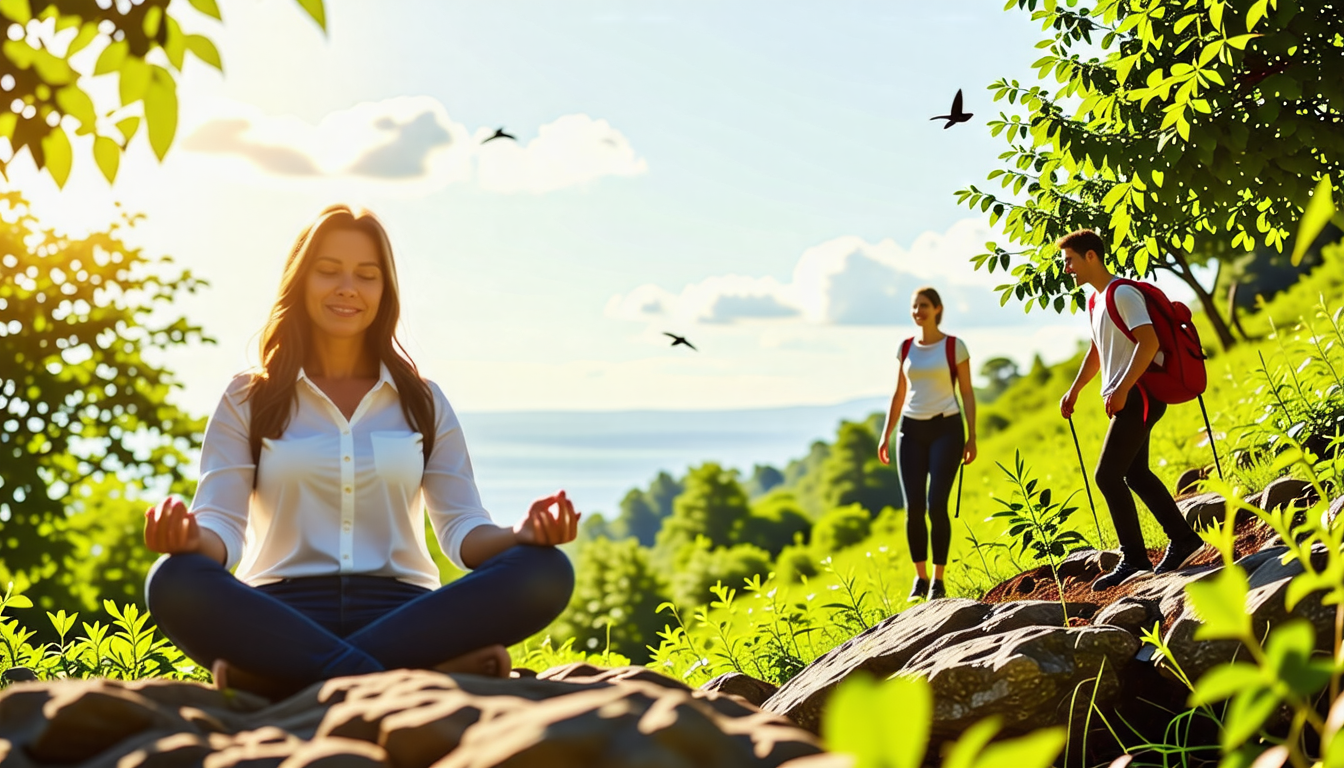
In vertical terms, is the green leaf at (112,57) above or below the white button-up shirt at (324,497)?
above

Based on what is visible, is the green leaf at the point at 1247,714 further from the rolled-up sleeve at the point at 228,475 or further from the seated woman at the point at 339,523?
the rolled-up sleeve at the point at 228,475

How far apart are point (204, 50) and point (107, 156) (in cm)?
32

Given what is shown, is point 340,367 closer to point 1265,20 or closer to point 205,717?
point 205,717

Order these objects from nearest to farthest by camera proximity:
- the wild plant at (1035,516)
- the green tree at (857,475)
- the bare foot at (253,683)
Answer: the bare foot at (253,683), the wild plant at (1035,516), the green tree at (857,475)

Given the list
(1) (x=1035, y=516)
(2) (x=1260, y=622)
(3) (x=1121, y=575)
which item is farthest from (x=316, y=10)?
(3) (x=1121, y=575)

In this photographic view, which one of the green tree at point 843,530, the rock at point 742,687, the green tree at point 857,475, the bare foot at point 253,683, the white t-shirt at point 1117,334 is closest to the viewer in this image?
the bare foot at point 253,683

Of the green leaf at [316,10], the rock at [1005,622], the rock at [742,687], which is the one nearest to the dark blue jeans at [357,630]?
the green leaf at [316,10]

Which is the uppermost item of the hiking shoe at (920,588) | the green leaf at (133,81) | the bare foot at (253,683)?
the green leaf at (133,81)

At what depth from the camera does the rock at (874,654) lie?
5.23m

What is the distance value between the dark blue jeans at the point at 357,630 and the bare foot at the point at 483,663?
0.03m

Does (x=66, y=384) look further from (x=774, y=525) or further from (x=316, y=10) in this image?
(x=774, y=525)

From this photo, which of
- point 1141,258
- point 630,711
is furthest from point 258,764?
point 1141,258

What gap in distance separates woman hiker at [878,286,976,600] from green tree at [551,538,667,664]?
29.4 metres

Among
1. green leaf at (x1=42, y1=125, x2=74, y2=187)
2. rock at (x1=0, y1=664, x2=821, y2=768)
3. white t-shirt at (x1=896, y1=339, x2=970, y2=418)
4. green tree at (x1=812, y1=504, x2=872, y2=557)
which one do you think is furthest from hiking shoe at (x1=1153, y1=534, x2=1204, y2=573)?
green tree at (x1=812, y1=504, x2=872, y2=557)
